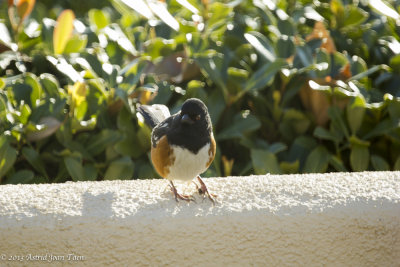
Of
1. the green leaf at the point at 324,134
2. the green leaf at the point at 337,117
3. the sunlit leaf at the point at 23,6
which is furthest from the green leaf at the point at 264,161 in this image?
the sunlit leaf at the point at 23,6

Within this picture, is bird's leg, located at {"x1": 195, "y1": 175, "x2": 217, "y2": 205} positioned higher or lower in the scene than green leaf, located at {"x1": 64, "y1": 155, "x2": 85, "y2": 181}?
higher

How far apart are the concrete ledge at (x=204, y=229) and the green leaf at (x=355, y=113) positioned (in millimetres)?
672

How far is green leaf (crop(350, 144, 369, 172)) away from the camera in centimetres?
276

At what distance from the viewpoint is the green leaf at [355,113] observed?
2.71m

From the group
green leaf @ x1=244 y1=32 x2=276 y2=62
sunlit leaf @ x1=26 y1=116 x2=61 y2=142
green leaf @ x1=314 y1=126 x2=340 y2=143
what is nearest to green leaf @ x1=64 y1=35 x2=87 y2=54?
sunlit leaf @ x1=26 y1=116 x2=61 y2=142

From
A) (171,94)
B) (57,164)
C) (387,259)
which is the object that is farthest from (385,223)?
(57,164)

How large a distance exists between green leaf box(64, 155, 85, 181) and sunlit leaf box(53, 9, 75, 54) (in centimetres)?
70

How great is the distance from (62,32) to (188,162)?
4.15 ft

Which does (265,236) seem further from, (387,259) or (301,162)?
(301,162)

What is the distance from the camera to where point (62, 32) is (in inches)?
118

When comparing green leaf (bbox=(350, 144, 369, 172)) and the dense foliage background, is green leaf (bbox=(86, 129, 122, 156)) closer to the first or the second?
the dense foliage background

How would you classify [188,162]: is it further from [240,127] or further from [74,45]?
[74,45]

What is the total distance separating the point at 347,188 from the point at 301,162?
0.69m

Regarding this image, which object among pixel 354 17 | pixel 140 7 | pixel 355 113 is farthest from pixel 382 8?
pixel 140 7
